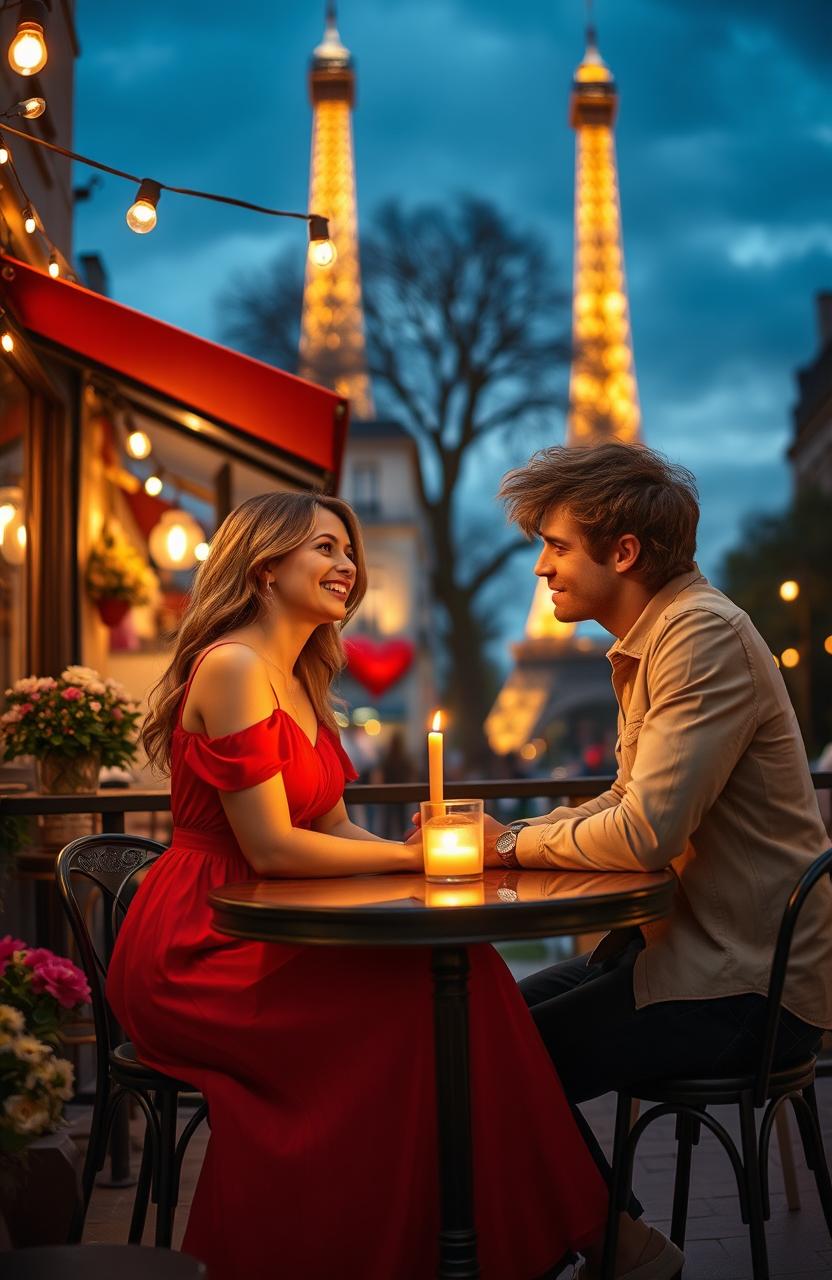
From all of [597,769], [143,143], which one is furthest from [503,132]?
[597,769]

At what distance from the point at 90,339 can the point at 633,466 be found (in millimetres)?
4446

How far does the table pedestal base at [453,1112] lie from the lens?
90.8 inches

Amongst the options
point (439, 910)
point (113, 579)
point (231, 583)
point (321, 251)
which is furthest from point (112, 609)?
point (439, 910)

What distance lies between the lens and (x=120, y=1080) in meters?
2.82

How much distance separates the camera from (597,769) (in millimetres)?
20547

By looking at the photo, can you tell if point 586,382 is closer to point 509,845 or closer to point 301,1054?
point 509,845

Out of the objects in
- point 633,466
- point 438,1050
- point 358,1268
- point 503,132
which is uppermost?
point 503,132

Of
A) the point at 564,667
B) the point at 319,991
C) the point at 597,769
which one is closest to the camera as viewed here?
the point at 319,991

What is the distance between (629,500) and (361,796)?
6.08ft

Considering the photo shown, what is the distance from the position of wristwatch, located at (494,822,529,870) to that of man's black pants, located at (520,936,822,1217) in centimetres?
28

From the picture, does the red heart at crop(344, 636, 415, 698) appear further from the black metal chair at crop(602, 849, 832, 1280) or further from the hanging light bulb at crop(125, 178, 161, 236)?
the black metal chair at crop(602, 849, 832, 1280)

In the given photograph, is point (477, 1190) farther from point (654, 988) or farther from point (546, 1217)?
point (654, 988)

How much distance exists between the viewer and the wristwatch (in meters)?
2.75

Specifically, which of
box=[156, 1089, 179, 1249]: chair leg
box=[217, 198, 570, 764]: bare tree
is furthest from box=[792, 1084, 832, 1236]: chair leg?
box=[217, 198, 570, 764]: bare tree
